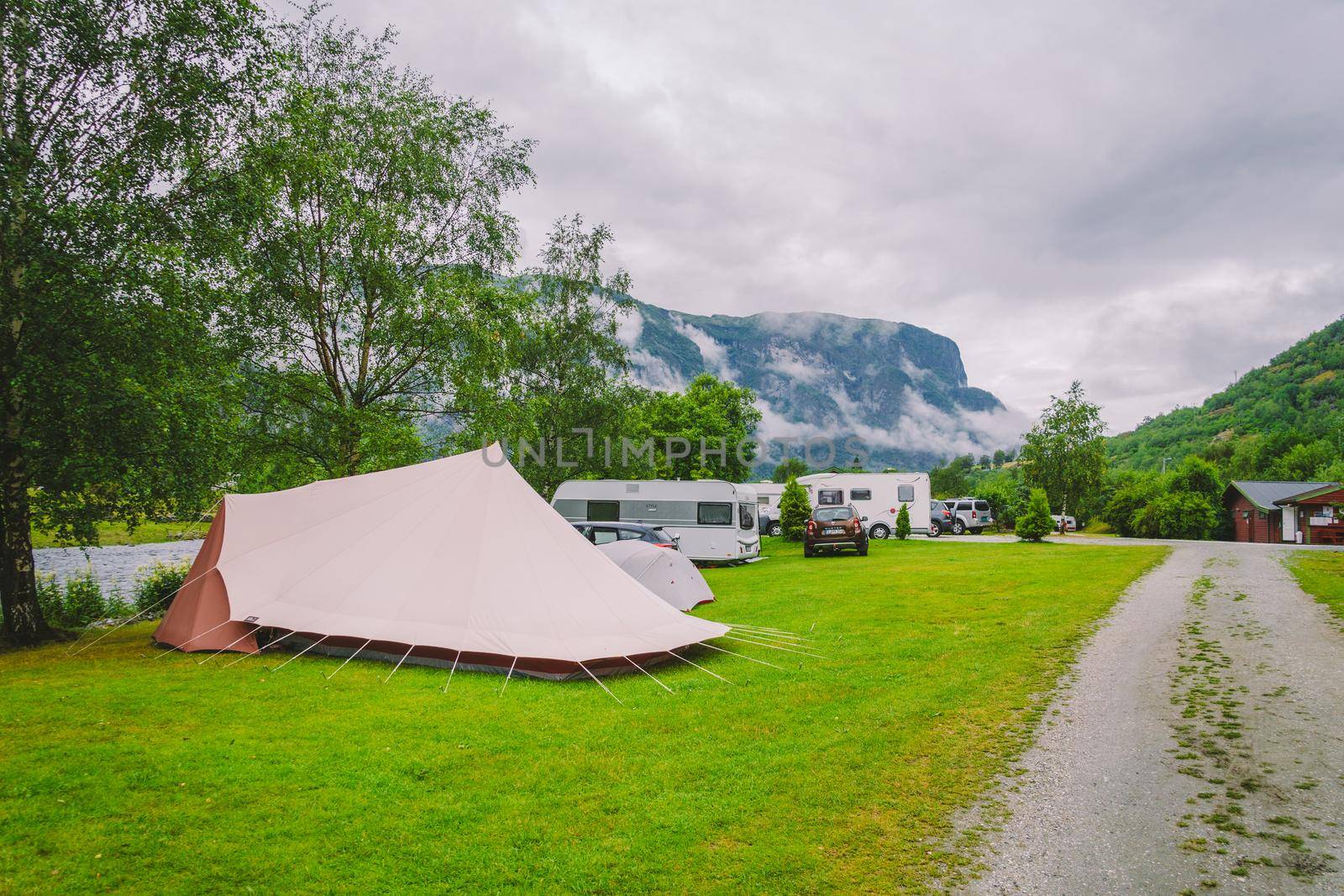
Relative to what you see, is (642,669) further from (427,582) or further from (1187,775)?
(1187,775)

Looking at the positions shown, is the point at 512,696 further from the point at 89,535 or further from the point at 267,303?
the point at 267,303

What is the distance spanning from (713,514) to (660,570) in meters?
8.51

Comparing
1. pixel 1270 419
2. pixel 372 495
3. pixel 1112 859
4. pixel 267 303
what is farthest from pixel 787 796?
pixel 1270 419

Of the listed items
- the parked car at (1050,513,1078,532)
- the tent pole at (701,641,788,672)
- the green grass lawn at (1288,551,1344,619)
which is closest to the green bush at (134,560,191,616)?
the tent pole at (701,641,788,672)

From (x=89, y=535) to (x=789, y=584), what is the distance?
11442 millimetres

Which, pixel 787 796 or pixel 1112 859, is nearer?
pixel 1112 859

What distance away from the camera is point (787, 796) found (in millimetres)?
4246

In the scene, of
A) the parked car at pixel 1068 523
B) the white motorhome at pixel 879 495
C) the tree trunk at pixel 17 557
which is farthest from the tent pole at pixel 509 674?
the parked car at pixel 1068 523

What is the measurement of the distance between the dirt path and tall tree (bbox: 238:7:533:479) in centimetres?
1195

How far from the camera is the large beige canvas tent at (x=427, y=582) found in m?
7.45

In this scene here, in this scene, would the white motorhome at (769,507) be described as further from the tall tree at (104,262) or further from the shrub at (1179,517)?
the tall tree at (104,262)

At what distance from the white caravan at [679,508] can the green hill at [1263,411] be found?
63696 millimetres

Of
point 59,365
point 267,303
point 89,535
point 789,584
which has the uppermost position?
point 267,303

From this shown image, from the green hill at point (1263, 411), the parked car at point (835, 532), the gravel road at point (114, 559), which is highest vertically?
the green hill at point (1263, 411)
